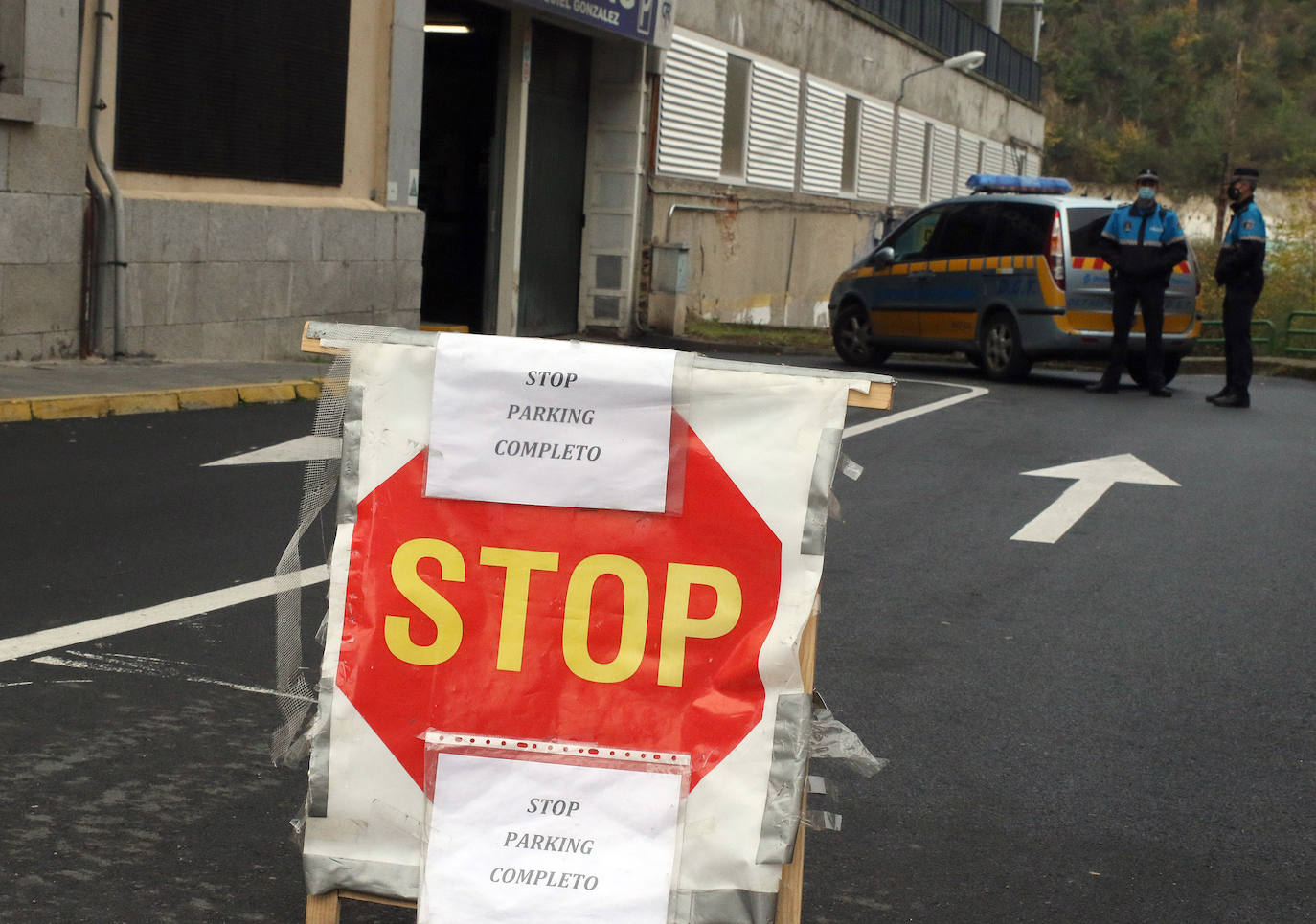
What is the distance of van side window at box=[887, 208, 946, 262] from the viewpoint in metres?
17.9

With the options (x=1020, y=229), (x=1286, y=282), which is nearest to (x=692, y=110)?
(x=1020, y=229)

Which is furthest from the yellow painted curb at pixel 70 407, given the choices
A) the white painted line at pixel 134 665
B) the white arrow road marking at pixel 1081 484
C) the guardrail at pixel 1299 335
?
the guardrail at pixel 1299 335

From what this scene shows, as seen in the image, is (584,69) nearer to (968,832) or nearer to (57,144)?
(57,144)

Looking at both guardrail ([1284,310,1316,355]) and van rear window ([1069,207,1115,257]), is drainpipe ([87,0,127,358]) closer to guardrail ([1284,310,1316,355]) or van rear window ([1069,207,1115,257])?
van rear window ([1069,207,1115,257])

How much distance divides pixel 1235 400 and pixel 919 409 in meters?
3.17

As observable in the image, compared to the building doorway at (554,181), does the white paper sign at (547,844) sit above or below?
below

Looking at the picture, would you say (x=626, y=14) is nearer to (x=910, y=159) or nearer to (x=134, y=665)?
(x=910, y=159)

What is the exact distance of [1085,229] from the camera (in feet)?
53.7

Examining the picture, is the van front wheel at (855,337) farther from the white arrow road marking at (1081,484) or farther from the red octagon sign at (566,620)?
the red octagon sign at (566,620)

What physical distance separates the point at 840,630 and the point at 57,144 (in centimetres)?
891

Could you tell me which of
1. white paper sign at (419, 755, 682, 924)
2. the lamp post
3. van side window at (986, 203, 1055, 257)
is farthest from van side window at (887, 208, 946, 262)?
the lamp post

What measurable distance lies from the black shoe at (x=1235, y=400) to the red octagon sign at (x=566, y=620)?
518 inches

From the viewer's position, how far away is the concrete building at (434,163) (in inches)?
527

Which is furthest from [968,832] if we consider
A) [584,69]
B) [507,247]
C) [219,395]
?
[584,69]
